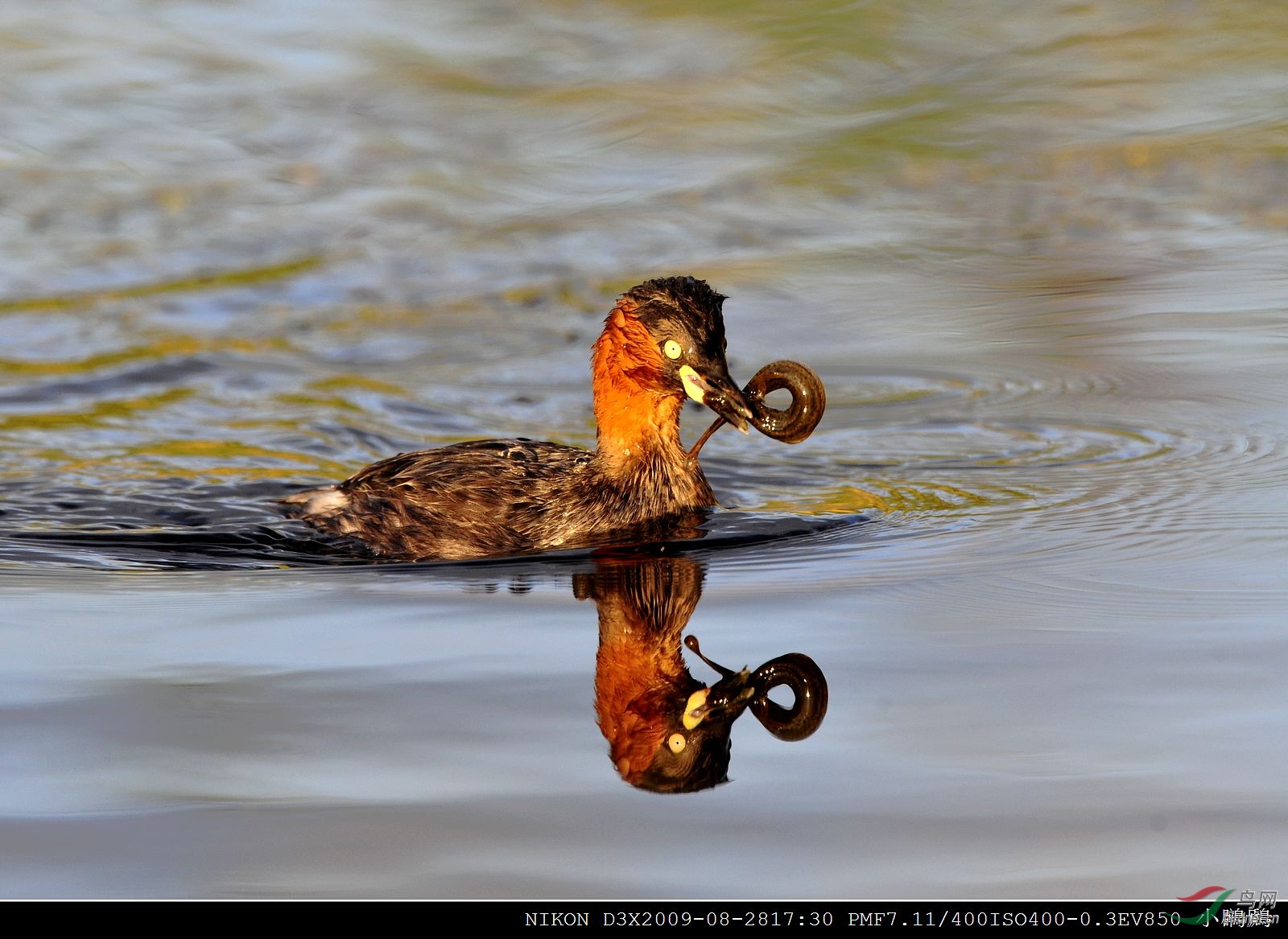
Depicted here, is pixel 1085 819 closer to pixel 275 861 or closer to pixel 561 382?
pixel 275 861

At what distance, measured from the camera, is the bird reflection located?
5.60 m

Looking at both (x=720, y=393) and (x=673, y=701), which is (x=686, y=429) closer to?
(x=720, y=393)

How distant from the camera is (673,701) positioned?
6.15 m

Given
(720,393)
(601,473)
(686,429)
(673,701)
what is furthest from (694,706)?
(686,429)

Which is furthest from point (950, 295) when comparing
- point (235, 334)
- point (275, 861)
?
point (275, 861)

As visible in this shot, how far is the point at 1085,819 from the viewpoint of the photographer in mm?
5082

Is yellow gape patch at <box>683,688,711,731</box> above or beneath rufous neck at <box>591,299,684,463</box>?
beneath

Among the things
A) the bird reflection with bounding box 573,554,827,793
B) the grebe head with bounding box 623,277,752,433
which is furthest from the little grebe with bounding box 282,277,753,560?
the bird reflection with bounding box 573,554,827,793

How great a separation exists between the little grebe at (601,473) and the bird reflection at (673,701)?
1.63 metres

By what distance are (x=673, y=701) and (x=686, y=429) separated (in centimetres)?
531

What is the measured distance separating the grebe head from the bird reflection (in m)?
1.58

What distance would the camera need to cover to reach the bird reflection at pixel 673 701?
5.60 m

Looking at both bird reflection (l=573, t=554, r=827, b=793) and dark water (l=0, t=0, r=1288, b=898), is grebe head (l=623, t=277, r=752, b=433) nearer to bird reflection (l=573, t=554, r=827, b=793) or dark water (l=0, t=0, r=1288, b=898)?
dark water (l=0, t=0, r=1288, b=898)

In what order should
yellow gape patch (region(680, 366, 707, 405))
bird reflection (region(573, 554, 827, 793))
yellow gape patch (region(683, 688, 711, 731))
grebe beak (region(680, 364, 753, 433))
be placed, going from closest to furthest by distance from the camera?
bird reflection (region(573, 554, 827, 793)), yellow gape patch (region(683, 688, 711, 731)), grebe beak (region(680, 364, 753, 433)), yellow gape patch (region(680, 366, 707, 405))
